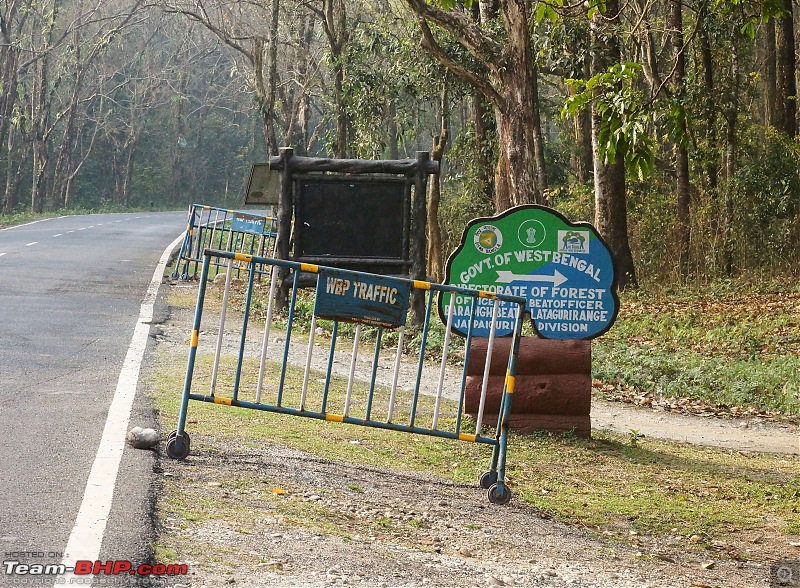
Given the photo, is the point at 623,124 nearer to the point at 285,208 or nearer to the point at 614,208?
the point at 285,208

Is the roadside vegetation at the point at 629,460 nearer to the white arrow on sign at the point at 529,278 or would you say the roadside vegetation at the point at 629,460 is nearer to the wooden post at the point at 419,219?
the white arrow on sign at the point at 529,278

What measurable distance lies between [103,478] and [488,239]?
4506 mm

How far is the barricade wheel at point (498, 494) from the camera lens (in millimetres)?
7242

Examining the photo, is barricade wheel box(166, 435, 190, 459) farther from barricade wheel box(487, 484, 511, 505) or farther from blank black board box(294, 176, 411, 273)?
blank black board box(294, 176, 411, 273)

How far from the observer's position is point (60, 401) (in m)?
8.98

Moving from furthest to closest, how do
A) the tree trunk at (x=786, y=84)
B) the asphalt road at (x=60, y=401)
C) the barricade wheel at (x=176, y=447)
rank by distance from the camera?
the tree trunk at (x=786, y=84)
the barricade wheel at (x=176, y=447)
the asphalt road at (x=60, y=401)

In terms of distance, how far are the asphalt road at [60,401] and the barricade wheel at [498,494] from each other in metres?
2.19

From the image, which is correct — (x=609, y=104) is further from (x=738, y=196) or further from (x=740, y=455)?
(x=738, y=196)

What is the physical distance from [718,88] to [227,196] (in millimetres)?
61936

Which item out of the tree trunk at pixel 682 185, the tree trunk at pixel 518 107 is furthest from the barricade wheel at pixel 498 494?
the tree trunk at pixel 682 185

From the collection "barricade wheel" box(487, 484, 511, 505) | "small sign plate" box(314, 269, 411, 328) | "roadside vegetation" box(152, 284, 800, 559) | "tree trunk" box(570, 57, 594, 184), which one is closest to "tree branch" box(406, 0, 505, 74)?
"roadside vegetation" box(152, 284, 800, 559)

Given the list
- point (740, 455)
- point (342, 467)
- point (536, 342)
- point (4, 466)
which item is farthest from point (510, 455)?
point (4, 466)

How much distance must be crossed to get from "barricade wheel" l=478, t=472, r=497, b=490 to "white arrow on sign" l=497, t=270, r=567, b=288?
104 inches

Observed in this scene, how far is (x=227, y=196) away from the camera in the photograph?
83.9 m
